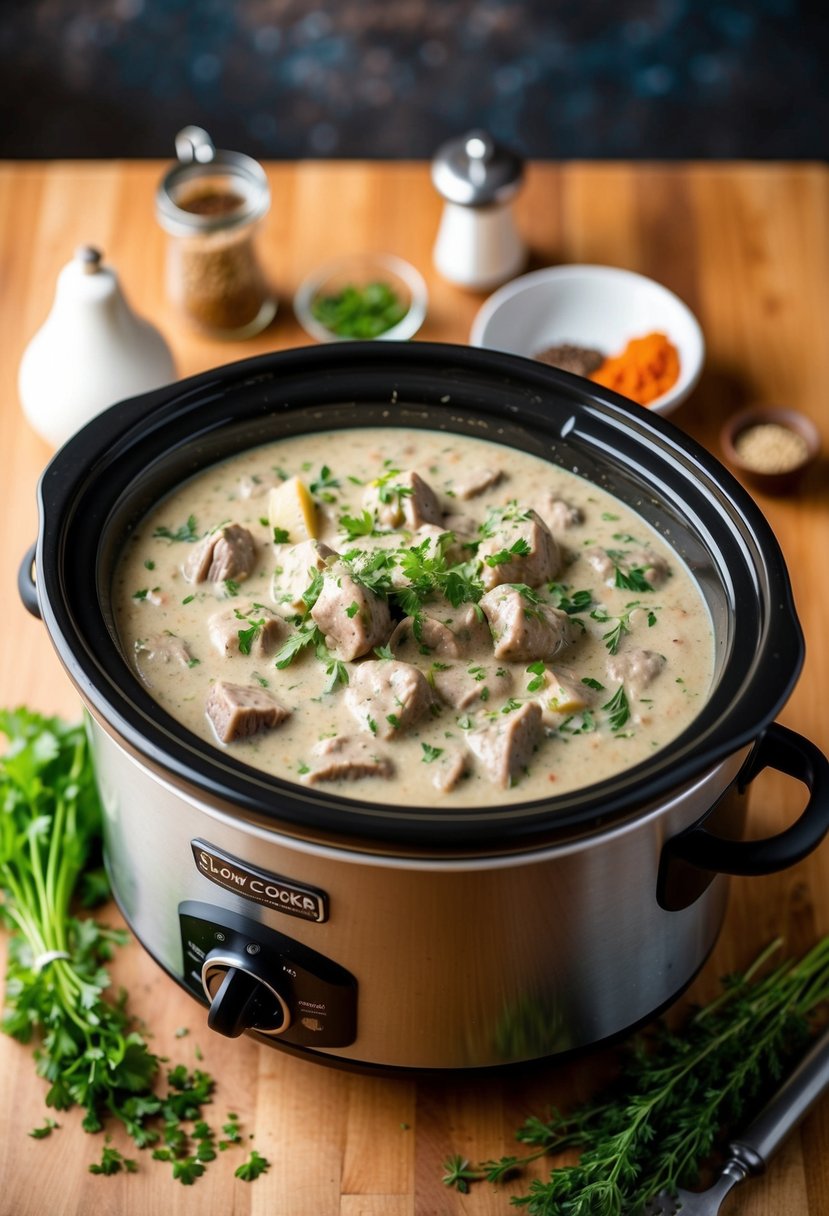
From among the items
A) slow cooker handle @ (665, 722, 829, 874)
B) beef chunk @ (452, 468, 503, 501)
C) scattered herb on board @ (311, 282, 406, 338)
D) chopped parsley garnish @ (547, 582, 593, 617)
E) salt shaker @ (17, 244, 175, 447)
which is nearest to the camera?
slow cooker handle @ (665, 722, 829, 874)

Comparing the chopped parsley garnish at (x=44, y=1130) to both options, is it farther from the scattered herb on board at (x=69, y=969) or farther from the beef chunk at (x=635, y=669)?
the beef chunk at (x=635, y=669)

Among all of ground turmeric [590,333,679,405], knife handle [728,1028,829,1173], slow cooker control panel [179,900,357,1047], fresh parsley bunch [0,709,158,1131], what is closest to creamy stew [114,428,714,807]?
slow cooker control panel [179,900,357,1047]

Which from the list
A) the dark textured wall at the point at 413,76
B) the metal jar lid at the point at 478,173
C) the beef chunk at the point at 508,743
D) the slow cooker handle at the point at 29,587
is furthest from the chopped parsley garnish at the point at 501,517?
the dark textured wall at the point at 413,76

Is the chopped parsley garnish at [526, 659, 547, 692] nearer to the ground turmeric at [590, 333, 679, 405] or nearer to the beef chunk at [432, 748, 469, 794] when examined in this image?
the beef chunk at [432, 748, 469, 794]

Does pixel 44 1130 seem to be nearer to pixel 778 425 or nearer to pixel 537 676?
pixel 537 676

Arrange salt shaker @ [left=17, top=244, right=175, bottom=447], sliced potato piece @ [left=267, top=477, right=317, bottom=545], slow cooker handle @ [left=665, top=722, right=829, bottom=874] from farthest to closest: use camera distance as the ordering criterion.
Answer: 1. salt shaker @ [left=17, top=244, right=175, bottom=447]
2. sliced potato piece @ [left=267, top=477, right=317, bottom=545]
3. slow cooker handle @ [left=665, top=722, right=829, bottom=874]

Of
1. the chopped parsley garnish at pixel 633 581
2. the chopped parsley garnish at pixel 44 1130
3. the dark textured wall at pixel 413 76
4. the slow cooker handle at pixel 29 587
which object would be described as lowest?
the chopped parsley garnish at pixel 44 1130
